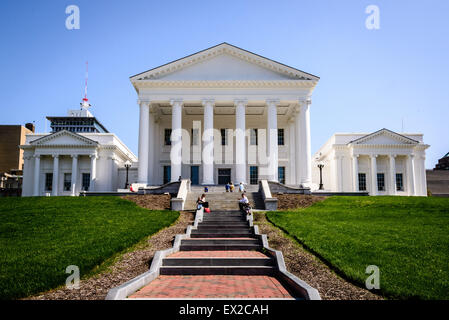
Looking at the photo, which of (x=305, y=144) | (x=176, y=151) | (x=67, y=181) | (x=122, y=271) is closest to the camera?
(x=122, y=271)

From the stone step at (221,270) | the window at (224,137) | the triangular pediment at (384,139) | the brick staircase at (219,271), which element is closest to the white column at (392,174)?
the triangular pediment at (384,139)

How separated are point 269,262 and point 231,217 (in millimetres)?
8712

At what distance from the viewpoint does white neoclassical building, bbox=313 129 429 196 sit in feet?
143

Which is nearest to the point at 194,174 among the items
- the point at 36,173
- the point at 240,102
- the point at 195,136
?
the point at 195,136

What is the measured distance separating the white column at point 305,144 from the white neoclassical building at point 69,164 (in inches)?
963

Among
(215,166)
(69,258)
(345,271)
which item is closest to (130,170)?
(215,166)

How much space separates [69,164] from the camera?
151 feet

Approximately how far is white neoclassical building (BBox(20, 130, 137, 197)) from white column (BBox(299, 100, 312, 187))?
80.3 ft

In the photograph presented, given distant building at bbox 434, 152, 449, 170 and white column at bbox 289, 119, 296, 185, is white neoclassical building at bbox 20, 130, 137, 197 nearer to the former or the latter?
white column at bbox 289, 119, 296, 185

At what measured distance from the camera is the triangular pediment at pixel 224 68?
38062 millimetres

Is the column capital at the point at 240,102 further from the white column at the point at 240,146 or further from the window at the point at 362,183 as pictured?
the window at the point at 362,183

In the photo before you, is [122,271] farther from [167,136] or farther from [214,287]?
[167,136]

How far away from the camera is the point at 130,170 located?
48812mm

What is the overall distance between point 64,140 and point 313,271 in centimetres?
4230
